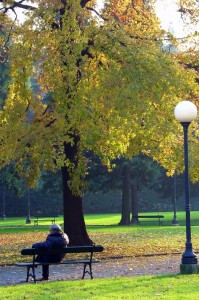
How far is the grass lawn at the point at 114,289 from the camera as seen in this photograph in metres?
13.0

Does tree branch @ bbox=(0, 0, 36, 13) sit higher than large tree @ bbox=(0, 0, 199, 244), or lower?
higher

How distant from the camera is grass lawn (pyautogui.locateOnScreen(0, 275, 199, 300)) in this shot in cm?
1302

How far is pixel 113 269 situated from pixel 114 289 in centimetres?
495

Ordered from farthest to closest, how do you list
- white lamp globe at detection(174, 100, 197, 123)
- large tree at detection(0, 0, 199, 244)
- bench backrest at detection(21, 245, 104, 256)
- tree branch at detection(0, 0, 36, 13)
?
1. tree branch at detection(0, 0, 36, 13)
2. large tree at detection(0, 0, 199, 244)
3. white lamp globe at detection(174, 100, 197, 123)
4. bench backrest at detection(21, 245, 104, 256)

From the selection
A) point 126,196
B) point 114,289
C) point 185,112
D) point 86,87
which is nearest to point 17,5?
point 86,87

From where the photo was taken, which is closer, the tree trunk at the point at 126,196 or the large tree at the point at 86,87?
the large tree at the point at 86,87

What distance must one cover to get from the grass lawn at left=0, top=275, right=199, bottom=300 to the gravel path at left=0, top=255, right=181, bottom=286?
1.47m

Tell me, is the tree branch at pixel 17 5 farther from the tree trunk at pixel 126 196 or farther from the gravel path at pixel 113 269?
the tree trunk at pixel 126 196

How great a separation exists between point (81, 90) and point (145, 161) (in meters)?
27.5

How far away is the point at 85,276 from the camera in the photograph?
17.7 meters

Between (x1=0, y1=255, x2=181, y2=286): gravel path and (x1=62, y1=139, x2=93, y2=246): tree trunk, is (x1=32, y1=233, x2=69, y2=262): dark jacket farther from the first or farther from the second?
(x1=62, y1=139, x2=93, y2=246): tree trunk

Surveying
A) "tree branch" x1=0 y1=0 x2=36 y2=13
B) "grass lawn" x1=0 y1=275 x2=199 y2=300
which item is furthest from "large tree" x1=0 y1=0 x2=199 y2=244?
"grass lawn" x1=0 y1=275 x2=199 y2=300

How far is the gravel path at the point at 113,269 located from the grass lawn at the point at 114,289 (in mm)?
1467

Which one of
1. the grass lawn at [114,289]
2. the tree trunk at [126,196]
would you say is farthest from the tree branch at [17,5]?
the tree trunk at [126,196]
